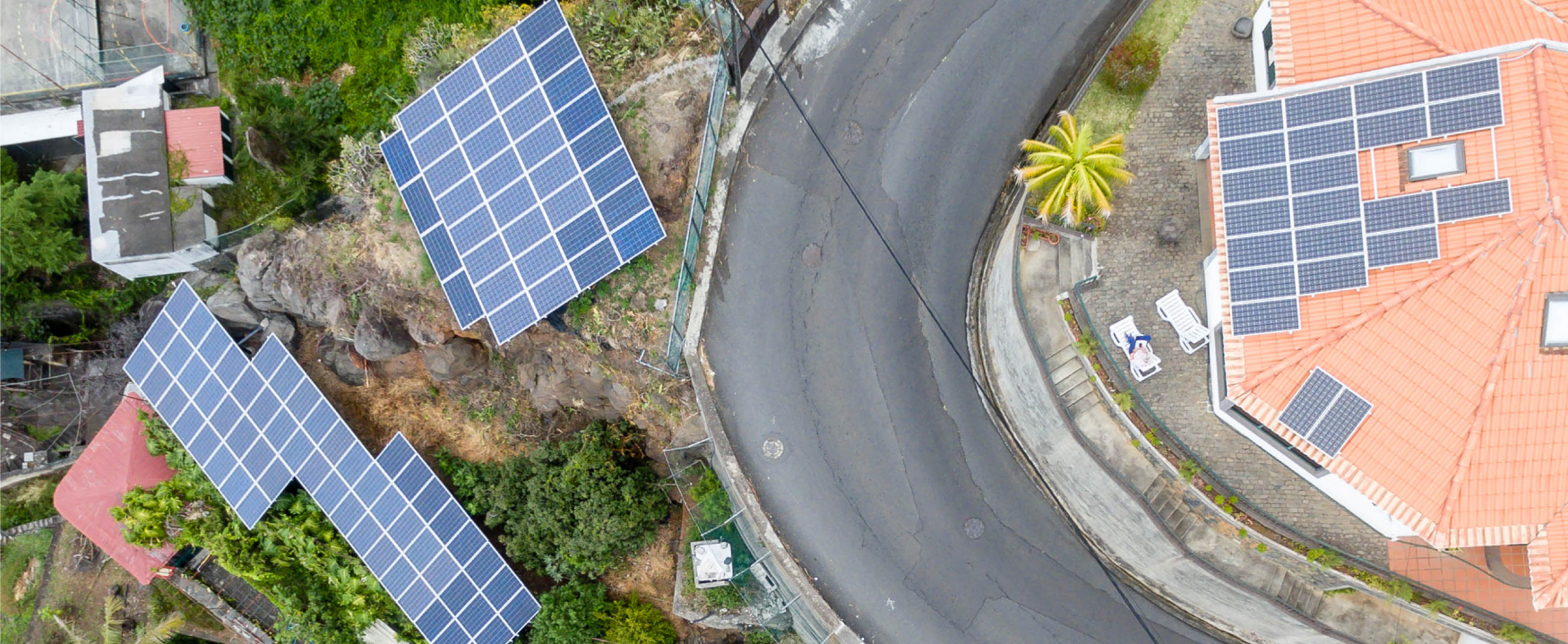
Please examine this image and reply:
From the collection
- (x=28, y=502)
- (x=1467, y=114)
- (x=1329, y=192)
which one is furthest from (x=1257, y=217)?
(x=28, y=502)

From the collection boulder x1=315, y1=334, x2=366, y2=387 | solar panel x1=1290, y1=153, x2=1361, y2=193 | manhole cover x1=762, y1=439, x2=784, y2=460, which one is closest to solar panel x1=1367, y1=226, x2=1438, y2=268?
solar panel x1=1290, y1=153, x2=1361, y2=193

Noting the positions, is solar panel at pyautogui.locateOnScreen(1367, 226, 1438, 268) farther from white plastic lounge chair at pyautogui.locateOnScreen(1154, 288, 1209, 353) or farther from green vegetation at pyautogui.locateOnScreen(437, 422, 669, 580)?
green vegetation at pyautogui.locateOnScreen(437, 422, 669, 580)

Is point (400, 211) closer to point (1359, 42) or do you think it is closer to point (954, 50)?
point (954, 50)

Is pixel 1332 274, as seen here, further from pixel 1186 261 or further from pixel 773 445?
pixel 773 445

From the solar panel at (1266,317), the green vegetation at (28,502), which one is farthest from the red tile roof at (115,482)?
the solar panel at (1266,317)

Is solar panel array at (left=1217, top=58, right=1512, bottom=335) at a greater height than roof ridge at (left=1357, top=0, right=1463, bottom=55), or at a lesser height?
lesser

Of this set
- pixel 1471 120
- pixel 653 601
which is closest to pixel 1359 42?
pixel 1471 120
